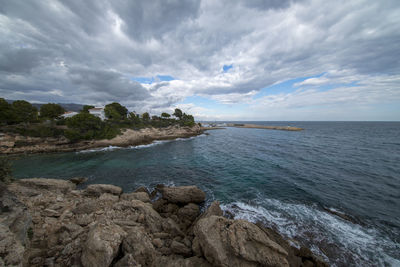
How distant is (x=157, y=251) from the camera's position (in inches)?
245

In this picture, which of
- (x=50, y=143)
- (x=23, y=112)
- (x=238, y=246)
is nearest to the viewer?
(x=238, y=246)

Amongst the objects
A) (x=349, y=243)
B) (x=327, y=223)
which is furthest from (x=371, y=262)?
(x=327, y=223)

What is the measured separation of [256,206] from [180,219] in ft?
21.3

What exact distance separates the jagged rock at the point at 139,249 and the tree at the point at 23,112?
50.7 metres

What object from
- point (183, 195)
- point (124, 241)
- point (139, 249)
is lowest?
point (183, 195)

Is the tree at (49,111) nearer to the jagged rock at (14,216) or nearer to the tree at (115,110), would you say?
the tree at (115,110)

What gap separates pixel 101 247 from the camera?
17.3 ft

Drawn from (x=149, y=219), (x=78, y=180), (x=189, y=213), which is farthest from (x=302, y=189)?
(x=78, y=180)

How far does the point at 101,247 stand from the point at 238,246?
558 centimetres

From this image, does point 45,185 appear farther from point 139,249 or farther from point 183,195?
point 139,249

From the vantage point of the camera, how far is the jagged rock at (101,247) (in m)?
5.09

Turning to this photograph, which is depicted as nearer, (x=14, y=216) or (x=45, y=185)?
(x=14, y=216)

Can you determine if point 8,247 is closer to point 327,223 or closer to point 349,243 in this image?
point 349,243

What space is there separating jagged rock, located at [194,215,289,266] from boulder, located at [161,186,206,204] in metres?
5.12
